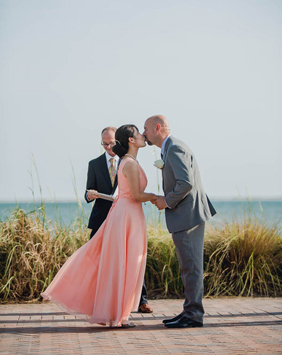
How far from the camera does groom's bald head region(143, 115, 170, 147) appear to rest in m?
5.22

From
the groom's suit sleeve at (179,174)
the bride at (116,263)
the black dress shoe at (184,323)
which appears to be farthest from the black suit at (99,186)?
the black dress shoe at (184,323)

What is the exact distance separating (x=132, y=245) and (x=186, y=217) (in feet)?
1.99

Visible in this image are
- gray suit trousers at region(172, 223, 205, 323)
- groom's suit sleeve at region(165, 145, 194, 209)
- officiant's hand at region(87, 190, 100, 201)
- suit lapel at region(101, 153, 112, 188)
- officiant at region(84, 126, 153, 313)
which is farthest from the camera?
suit lapel at region(101, 153, 112, 188)

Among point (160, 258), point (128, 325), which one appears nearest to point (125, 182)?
point (128, 325)

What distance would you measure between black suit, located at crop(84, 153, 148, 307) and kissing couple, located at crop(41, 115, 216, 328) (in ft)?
2.68

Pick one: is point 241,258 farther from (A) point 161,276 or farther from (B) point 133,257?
(B) point 133,257

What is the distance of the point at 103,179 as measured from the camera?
243 inches

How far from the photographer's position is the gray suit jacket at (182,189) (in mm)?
4910

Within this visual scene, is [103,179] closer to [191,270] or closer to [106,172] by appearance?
[106,172]

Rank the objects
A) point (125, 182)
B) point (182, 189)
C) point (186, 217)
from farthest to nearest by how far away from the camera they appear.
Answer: point (125, 182) < point (186, 217) < point (182, 189)

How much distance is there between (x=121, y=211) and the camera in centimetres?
516

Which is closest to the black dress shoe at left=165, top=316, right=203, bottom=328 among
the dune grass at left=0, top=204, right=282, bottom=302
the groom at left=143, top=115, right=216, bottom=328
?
the groom at left=143, top=115, right=216, bottom=328

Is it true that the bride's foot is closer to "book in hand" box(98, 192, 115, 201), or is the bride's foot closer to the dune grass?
"book in hand" box(98, 192, 115, 201)

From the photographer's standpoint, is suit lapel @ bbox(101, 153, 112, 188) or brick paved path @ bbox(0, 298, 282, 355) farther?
suit lapel @ bbox(101, 153, 112, 188)
